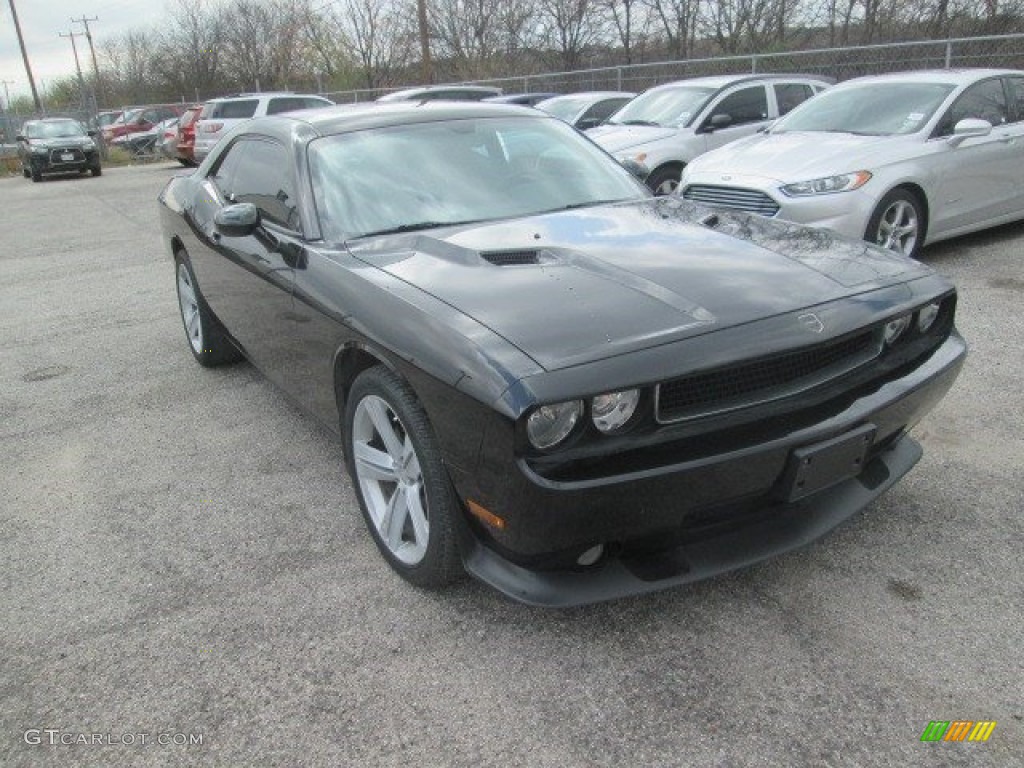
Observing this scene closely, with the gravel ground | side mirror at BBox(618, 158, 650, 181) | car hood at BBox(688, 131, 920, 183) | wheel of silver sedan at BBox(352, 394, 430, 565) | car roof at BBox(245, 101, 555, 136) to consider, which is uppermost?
car roof at BBox(245, 101, 555, 136)

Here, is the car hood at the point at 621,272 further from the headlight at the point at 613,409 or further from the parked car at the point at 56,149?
the parked car at the point at 56,149

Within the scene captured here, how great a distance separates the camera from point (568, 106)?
42.7 feet

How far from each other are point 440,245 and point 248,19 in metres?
49.8

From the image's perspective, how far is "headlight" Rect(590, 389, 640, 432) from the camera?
211 centimetres

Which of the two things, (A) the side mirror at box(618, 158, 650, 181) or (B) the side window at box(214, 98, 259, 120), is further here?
(B) the side window at box(214, 98, 259, 120)

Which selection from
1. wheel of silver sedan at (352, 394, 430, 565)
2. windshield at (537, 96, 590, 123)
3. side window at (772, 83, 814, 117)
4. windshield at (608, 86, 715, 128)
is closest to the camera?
wheel of silver sedan at (352, 394, 430, 565)

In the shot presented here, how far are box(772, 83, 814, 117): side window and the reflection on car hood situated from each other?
1.68m

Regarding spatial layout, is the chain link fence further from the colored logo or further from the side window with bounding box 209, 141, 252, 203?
the colored logo

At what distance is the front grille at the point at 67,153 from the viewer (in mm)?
19844

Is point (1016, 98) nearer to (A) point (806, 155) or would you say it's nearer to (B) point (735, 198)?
(A) point (806, 155)

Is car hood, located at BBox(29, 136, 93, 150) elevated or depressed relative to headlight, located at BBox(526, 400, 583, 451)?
elevated

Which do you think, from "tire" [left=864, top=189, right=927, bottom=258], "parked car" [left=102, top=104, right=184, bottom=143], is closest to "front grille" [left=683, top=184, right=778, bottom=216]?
"tire" [left=864, top=189, right=927, bottom=258]

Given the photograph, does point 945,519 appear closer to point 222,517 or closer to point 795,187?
point 222,517

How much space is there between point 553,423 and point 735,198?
4775mm
